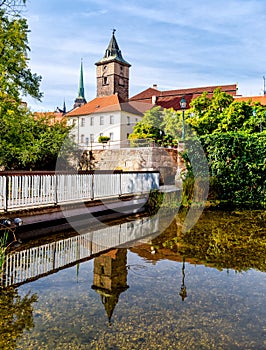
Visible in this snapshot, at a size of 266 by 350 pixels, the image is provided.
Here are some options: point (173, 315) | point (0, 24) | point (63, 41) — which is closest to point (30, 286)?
point (173, 315)

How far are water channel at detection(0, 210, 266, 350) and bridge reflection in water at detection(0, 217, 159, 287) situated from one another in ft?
0.06

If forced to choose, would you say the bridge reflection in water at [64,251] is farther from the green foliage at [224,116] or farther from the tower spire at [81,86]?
the tower spire at [81,86]

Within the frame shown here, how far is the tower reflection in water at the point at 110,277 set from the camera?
4.40 metres

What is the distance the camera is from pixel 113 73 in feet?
175

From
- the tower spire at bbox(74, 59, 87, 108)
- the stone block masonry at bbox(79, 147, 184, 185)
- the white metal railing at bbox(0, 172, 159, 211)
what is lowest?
the white metal railing at bbox(0, 172, 159, 211)

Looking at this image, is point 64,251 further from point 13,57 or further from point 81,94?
point 81,94

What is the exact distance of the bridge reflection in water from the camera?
533 cm

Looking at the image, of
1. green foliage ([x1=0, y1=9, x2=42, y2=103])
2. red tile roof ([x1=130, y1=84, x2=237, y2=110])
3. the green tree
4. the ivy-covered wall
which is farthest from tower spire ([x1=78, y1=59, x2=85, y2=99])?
the ivy-covered wall

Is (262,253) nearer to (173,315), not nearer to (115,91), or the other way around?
(173,315)

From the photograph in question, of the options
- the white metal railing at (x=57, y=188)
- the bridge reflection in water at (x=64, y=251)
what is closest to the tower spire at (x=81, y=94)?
the white metal railing at (x=57, y=188)

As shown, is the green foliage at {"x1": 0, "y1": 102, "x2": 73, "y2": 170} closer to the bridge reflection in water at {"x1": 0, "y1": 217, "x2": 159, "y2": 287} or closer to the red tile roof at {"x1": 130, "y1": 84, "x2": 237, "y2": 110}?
the bridge reflection in water at {"x1": 0, "y1": 217, "x2": 159, "y2": 287}

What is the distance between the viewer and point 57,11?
33.0 ft

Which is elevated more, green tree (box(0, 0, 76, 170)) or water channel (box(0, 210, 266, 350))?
green tree (box(0, 0, 76, 170))

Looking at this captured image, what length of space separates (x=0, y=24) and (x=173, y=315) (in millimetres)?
12207
